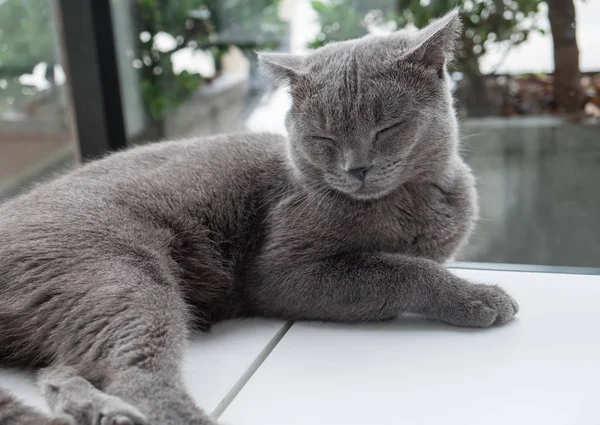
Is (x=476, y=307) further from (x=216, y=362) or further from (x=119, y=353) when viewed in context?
(x=119, y=353)

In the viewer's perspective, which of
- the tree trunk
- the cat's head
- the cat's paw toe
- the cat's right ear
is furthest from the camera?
the tree trunk

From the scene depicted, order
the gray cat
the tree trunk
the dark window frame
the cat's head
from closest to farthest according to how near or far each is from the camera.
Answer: the gray cat < the cat's head < the tree trunk < the dark window frame

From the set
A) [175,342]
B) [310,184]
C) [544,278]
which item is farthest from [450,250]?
[175,342]

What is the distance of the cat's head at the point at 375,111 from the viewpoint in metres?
1.17

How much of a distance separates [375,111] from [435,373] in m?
0.44

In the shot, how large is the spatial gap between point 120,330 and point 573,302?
2.70ft

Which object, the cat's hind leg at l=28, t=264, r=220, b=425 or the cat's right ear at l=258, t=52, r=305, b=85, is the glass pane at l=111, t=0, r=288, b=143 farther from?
the cat's hind leg at l=28, t=264, r=220, b=425

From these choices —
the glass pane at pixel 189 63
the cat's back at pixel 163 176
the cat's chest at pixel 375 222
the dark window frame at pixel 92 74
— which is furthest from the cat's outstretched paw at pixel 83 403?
the glass pane at pixel 189 63

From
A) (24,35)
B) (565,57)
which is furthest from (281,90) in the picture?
(24,35)

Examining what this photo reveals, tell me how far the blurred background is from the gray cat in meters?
0.28

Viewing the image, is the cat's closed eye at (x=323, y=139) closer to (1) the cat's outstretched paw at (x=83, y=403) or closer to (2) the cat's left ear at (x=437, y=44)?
(2) the cat's left ear at (x=437, y=44)

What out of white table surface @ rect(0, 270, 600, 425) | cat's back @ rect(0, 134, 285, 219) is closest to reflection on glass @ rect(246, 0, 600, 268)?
cat's back @ rect(0, 134, 285, 219)

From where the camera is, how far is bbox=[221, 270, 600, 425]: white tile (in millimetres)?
977

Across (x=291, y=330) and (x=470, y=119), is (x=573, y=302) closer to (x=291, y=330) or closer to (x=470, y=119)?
(x=291, y=330)
